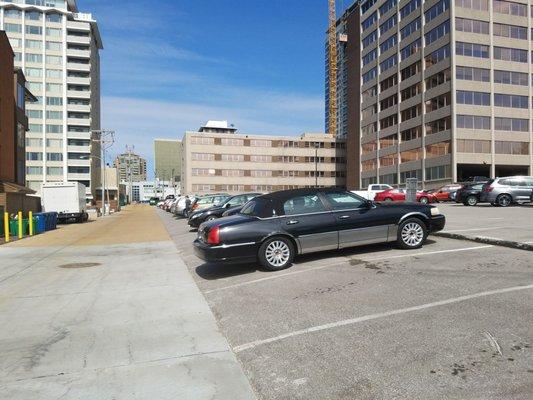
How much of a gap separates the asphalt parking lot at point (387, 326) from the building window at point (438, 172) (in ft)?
177

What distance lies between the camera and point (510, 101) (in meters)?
59.4

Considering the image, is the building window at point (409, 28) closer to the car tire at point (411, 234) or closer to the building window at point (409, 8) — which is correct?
the building window at point (409, 8)

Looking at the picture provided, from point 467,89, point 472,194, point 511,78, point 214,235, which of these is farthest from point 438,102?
point 214,235

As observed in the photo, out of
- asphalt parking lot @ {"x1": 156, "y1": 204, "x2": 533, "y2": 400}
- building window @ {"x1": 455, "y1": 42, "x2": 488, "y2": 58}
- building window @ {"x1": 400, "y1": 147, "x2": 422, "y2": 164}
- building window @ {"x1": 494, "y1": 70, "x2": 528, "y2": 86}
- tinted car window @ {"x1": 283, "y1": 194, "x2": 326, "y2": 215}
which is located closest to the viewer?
asphalt parking lot @ {"x1": 156, "y1": 204, "x2": 533, "y2": 400}

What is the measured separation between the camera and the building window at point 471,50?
5772 cm

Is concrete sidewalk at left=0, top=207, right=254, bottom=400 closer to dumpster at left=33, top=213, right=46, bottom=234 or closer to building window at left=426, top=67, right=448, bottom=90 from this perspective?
dumpster at left=33, top=213, right=46, bottom=234

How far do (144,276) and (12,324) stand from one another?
334 centimetres

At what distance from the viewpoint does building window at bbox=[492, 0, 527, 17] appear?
59562 millimetres

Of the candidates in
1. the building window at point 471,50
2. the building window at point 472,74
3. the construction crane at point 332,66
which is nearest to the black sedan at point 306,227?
the building window at point 472,74

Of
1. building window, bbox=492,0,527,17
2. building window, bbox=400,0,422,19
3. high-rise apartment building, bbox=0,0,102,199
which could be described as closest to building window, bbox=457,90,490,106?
building window, bbox=492,0,527,17

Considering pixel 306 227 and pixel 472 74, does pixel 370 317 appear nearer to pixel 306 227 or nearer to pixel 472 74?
pixel 306 227

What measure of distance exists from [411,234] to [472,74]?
57.1 metres

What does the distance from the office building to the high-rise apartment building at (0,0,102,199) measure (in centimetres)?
2305

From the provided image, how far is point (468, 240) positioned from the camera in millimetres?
9461
